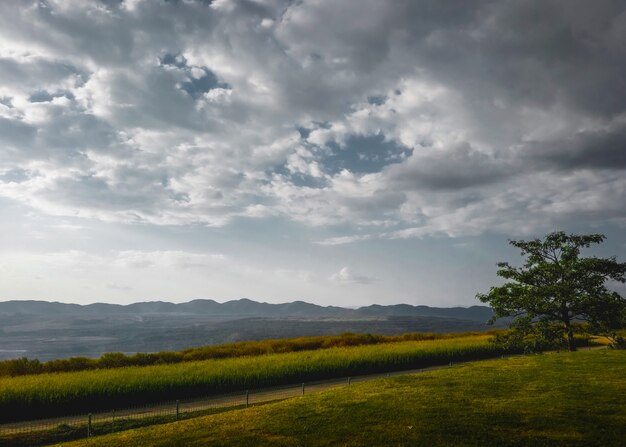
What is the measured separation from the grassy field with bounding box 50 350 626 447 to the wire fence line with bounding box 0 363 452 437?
495cm

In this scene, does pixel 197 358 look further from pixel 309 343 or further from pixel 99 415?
pixel 99 415

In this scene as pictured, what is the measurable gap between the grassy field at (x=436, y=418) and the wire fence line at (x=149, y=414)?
495cm

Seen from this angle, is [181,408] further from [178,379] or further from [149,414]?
[178,379]

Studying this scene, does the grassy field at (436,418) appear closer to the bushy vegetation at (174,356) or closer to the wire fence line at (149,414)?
the wire fence line at (149,414)

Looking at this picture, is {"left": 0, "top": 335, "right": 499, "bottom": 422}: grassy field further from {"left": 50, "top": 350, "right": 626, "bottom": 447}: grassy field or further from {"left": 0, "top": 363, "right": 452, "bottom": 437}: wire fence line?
{"left": 50, "top": 350, "right": 626, "bottom": 447}: grassy field

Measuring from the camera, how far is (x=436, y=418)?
16.4 meters

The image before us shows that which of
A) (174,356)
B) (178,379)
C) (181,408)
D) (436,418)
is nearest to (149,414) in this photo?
(181,408)

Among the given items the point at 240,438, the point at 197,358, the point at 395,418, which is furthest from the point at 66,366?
the point at 395,418

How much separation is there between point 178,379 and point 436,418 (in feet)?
74.2

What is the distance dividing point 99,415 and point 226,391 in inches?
383

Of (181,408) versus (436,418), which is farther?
(181,408)

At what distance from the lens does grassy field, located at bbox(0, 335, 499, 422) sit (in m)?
27.2

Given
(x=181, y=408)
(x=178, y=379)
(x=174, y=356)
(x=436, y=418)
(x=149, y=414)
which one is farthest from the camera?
(x=174, y=356)

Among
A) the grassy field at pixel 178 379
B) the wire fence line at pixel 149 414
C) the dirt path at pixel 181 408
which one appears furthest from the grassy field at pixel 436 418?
the grassy field at pixel 178 379
